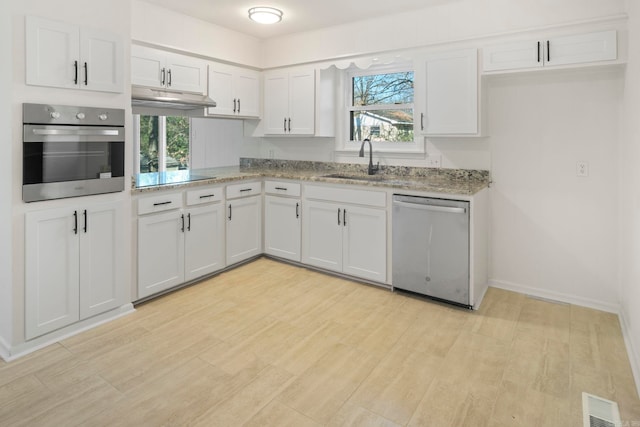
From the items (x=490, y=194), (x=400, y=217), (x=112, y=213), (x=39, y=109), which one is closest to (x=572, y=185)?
(x=490, y=194)

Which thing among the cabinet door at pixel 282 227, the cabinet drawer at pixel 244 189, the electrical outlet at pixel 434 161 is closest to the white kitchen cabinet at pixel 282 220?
the cabinet door at pixel 282 227

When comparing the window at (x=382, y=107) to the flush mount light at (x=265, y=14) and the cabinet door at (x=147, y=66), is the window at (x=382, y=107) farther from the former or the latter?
the cabinet door at (x=147, y=66)

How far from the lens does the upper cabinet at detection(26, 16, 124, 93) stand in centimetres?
232

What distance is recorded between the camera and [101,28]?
2641 millimetres

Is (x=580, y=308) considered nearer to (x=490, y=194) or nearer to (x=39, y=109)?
(x=490, y=194)

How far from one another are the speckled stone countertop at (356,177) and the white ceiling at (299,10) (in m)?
1.45

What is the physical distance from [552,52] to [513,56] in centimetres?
26

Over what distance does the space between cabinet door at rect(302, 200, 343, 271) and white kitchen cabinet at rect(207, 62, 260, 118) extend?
4.48ft

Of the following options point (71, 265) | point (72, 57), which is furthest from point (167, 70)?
point (71, 265)

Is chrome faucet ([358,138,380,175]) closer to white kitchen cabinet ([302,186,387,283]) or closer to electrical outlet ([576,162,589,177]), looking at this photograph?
white kitchen cabinet ([302,186,387,283])

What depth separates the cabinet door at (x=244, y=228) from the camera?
391cm

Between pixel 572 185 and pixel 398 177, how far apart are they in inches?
57.5

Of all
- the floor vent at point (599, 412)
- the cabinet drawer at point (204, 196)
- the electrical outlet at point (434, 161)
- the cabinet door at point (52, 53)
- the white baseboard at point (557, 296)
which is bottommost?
the floor vent at point (599, 412)

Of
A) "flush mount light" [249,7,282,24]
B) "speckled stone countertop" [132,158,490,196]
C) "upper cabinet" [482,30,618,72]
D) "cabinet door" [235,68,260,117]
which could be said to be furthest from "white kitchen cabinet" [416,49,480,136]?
"cabinet door" [235,68,260,117]
